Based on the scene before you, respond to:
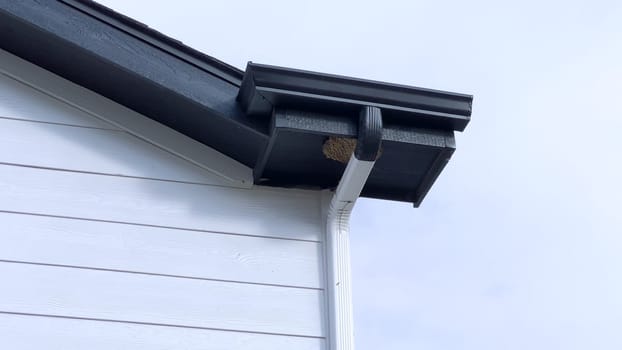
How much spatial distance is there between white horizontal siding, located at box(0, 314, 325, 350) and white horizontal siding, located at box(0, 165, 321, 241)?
324 mm

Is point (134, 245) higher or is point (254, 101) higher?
point (254, 101)

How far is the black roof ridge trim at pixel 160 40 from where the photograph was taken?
2.67 meters

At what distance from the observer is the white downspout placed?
2475mm

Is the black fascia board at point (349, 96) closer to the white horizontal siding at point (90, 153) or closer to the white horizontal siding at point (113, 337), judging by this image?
the white horizontal siding at point (90, 153)

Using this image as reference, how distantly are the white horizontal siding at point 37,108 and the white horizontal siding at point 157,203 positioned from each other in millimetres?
194

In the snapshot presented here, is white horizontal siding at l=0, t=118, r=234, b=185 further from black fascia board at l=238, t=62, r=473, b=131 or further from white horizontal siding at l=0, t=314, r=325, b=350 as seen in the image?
white horizontal siding at l=0, t=314, r=325, b=350

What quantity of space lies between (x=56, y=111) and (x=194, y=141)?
426 mm

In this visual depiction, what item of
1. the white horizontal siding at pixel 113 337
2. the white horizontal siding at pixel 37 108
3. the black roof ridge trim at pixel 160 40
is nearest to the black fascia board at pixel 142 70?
the black roof ridge trim at pixel 160 40

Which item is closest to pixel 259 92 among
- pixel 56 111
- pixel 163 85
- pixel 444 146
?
pixel 163 85

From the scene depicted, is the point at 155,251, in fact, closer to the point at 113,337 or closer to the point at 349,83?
the point at 113,337

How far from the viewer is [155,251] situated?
2566 mm

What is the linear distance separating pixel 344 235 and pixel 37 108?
101cm

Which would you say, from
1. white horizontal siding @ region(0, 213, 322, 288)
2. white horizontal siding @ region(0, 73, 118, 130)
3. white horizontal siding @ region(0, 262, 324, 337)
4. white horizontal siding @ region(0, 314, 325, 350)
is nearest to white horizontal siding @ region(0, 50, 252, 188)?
white horizontal siding @ region(0, 73, 118, 130)

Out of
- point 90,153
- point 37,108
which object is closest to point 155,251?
point 90,153
